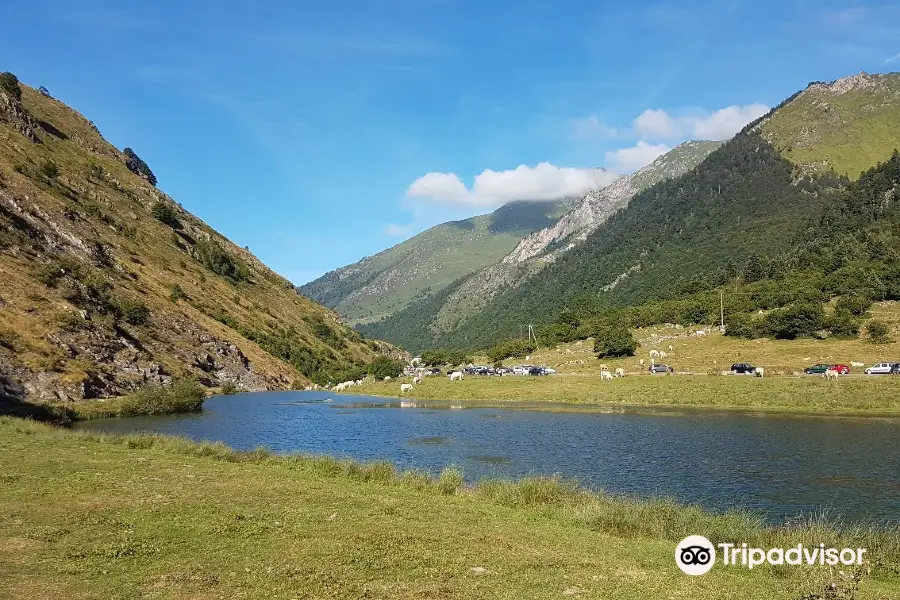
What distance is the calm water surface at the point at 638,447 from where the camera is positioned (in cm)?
2947

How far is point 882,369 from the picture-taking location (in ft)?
250

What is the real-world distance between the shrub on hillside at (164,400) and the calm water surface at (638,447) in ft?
9.99

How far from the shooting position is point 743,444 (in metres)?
44.2

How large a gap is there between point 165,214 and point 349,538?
181 metres

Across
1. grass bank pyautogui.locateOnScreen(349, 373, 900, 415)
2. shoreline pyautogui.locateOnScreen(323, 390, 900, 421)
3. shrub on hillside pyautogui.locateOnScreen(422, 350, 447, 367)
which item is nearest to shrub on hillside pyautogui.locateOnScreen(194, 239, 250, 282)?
shrub on hillside pyautogui.locateOnScreen(422, 350, 447, 367)

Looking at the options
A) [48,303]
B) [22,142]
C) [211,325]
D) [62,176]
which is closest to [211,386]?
[211,325]

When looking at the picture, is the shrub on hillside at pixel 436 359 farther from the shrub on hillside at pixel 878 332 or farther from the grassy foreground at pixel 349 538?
the grassy foreground at pixel 349 538

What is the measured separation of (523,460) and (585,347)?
9489 cm

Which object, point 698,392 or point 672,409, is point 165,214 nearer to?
point 672,409

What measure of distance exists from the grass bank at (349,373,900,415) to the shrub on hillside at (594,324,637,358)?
13.7 m

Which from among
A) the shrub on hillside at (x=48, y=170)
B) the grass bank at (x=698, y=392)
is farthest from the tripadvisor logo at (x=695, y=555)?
the shrub on hillside at (x=48, y=170)

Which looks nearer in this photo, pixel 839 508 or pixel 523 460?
pixel 839 508

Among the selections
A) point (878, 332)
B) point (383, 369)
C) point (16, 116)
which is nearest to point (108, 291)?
point (383, 369)

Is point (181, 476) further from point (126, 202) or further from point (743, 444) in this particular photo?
point (126, 202)
